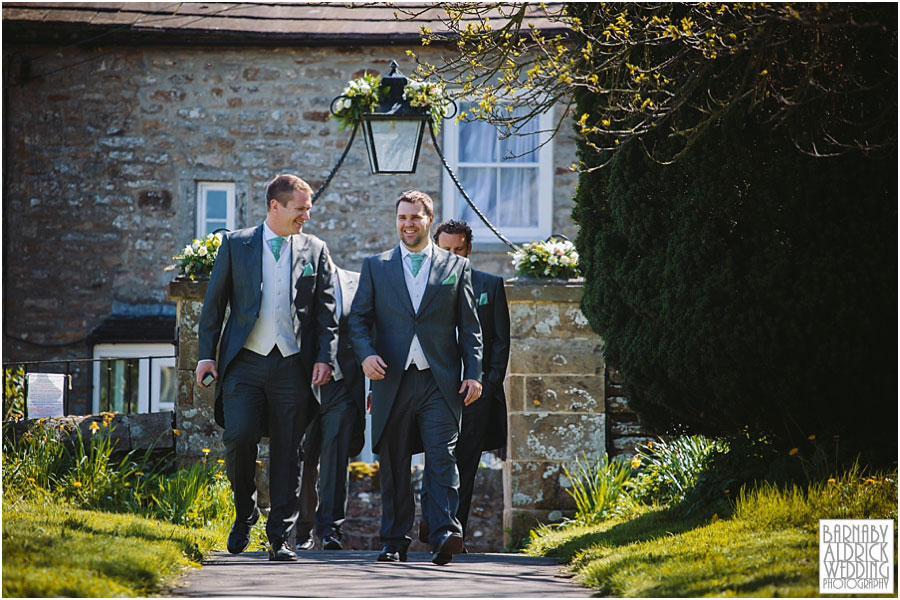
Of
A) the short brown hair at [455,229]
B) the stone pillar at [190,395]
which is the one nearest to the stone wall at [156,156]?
the stone pillar at [190,395]

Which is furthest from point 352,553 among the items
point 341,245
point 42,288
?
point 42,288

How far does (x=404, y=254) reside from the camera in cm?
610

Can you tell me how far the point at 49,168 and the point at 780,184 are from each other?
9.51m

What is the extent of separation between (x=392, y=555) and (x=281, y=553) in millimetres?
570

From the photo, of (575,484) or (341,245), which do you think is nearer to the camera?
(575,484)

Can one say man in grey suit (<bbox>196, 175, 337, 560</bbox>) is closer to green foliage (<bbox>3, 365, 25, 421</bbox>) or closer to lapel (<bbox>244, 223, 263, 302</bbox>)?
lapel (<bbox>244, 223, 263, 302</bbox>)

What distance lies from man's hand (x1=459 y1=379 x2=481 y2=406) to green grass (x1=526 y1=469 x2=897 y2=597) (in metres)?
1.02

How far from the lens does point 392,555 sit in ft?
19.1

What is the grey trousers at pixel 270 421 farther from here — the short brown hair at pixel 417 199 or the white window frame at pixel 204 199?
the white window frame at pixel 204 199

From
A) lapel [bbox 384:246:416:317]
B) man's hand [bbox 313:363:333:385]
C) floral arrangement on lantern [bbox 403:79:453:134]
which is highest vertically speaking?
floral arrangement on lantern [bbox 403:79:453:134]

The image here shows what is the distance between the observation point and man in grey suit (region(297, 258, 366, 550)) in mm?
6711

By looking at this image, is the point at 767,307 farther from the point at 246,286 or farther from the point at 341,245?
the point at 341,245

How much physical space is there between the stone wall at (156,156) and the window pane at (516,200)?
1.15ft

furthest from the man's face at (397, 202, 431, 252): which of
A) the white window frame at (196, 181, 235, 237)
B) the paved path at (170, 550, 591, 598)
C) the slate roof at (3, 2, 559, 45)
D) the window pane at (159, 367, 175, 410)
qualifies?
the window pane at (159, 367, 175, 410)
